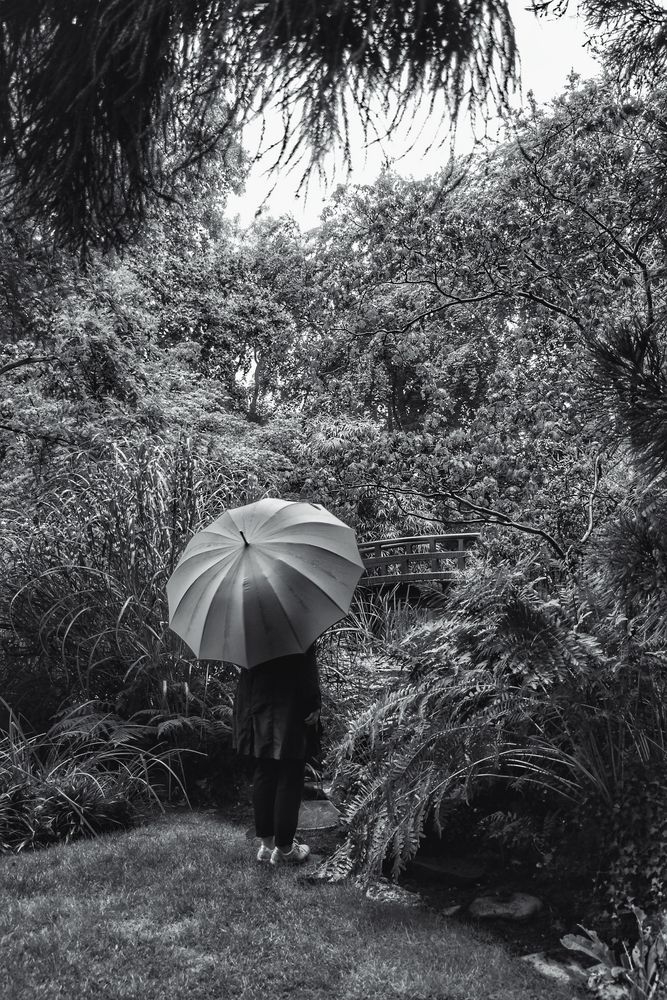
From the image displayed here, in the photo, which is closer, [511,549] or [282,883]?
[282,883]

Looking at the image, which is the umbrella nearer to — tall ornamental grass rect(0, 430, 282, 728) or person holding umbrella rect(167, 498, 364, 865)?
person holding umbrella rect(167, 498, 364, 865)

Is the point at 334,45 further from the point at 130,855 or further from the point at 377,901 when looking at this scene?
the point at 130,855

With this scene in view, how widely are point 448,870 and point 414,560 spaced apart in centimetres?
1052

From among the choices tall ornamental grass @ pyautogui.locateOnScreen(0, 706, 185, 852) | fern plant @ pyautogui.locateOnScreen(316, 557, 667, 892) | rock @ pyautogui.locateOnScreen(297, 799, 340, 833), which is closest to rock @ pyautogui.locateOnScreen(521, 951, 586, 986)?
fern plant @ pyautogui.locateOnScreen(316, 557, 667, 892)

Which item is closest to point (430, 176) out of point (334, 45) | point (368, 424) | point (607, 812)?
point (368, 424)

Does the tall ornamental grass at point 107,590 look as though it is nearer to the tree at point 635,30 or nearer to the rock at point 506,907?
the rock at point 506,907

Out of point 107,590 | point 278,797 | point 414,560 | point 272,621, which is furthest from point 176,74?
point 414,560

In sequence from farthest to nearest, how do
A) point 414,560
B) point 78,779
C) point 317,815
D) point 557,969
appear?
point 414,560
point 317,815
point 78,779
point 557,969

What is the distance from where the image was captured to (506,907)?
421 cm

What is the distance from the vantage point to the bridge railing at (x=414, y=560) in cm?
1393

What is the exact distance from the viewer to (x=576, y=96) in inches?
339

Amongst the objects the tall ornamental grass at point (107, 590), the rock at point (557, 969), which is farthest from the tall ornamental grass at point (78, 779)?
the rock at point (557, 969)

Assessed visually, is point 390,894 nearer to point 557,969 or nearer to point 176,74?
point 557,969

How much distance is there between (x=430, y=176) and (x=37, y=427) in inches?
331
